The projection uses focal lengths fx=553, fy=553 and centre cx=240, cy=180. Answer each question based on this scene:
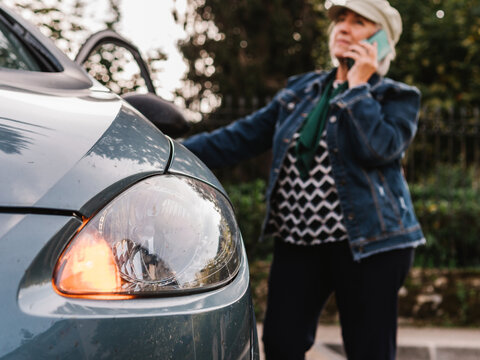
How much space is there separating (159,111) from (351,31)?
907 mm

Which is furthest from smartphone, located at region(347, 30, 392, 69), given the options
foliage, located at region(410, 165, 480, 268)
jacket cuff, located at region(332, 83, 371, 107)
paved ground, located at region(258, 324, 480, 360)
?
foliage, located at region(410, 165, 480, 268)

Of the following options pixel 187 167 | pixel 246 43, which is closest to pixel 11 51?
pixel 187 167

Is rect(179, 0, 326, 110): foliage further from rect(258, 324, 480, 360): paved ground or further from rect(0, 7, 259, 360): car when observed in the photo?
rect(0, 7, 259, 360): car

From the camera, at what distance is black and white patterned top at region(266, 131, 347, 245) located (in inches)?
81.0

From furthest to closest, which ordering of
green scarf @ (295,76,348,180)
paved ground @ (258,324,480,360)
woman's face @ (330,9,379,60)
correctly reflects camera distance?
paved ground @ (258,324,480,360)
woman's face @ (330,9,379,60)
green scarf @ (295,76,348,180)

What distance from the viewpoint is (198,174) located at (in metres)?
1.22

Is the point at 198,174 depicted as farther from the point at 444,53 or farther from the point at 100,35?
the point at 444,53

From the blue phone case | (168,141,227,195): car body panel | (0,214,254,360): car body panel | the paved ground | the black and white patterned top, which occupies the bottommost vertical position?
the paved ground

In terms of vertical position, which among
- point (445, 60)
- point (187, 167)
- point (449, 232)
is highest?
point (187, 167)

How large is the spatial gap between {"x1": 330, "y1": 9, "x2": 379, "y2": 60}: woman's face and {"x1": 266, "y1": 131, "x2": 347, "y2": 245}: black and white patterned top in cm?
38

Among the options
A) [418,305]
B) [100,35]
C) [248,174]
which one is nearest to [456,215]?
[418,305]

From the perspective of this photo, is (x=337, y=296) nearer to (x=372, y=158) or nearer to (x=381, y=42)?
(x=372, y=158)

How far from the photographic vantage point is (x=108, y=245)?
3.19 feet

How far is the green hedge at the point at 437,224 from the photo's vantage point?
17.1 feet
